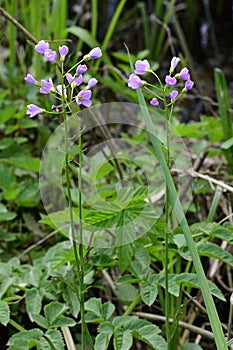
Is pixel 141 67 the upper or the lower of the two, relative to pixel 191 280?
upper

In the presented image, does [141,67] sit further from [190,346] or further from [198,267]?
[190,346]

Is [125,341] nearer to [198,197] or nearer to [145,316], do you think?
[145,316]

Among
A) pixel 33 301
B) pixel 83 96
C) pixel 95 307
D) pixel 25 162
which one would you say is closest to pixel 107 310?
pixel 95 307

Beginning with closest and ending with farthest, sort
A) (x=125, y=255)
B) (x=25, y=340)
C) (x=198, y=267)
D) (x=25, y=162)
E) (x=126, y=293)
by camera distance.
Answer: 1. (x=198, y=267)
2. (x=25, y=340)
3. (x=125, y=255)
4. (x=126, y=293)
5. (x=25, y=162)

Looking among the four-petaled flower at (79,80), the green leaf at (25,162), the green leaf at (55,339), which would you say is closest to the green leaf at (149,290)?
the green leaf at (55,339)

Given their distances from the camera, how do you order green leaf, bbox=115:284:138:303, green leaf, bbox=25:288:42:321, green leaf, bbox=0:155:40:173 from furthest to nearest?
green leaf, bbox=0:155:40:173, green leaf, bbox=115:284:138:303, green leaf, bbox=25:288:42:321

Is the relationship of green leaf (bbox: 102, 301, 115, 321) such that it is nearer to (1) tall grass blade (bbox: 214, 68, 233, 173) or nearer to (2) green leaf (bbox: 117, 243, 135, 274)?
(2) green leaf (bbox: 117, 243, 135, 274)

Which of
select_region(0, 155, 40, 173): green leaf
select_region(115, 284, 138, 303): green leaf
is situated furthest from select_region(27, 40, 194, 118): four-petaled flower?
select_region(0, 155, 40, 173): green leaf
